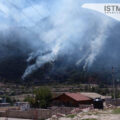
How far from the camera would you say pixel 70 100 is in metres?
58.2

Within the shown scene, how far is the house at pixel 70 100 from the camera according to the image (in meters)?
57.7

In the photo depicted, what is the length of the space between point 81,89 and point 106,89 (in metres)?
6.31

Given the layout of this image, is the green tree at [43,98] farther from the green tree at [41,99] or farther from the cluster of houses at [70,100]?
the cluster of houses at [70,100]

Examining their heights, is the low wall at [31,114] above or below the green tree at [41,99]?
below

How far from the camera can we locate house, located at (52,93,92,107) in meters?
57.7

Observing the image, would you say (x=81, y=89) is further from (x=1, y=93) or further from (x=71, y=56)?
(x=1, y=93)

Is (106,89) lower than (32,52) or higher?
lower

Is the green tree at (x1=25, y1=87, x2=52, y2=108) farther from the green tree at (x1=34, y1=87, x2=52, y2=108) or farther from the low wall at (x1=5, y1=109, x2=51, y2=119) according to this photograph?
the low wall at (x1=5, y1=109, x2=51, y2=119)

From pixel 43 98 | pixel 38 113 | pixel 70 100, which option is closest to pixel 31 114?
pixel 38 113

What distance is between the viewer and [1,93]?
298 ft

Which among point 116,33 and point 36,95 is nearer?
point 36,95

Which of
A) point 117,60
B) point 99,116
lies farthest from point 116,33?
point 99,116

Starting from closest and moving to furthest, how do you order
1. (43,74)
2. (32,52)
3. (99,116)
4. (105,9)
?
(99,116) < (105,9) < (32,52) < (43,74)

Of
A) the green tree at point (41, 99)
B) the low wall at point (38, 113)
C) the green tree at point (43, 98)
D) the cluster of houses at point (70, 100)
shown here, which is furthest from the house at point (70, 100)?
the low wall at point (38, 113)
